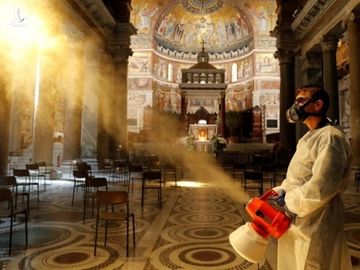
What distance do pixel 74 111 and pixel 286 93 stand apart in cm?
979

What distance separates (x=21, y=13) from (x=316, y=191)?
9.85 m

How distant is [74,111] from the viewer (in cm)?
1205

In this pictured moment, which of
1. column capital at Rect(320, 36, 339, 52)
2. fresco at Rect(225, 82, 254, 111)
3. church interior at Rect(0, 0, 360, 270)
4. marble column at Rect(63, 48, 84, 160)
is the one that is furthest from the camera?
fresco at Rect(225, 82, 254, 111)

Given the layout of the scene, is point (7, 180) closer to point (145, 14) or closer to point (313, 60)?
point (313, 60)

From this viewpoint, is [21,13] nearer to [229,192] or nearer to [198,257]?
[229,192]

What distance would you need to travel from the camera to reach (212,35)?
31.0 m

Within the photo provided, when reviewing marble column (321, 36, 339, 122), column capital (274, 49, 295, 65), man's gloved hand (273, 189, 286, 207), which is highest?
column capital (274, 49, 295, 65)

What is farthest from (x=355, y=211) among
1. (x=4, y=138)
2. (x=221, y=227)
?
(x=4, y=138)

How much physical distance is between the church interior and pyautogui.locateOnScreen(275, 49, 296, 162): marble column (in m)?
0.07

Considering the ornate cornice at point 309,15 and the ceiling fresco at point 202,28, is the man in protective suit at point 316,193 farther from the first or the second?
the ceiling fresco at point 202,28

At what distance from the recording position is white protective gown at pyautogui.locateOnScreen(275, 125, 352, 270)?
1500 millimetres

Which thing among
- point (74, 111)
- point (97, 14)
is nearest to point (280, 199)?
point (74, 111)

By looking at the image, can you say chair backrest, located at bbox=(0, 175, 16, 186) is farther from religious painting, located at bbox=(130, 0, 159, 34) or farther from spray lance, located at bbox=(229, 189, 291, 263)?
religious painting, located at bbox=(130, 0, 159, 34)

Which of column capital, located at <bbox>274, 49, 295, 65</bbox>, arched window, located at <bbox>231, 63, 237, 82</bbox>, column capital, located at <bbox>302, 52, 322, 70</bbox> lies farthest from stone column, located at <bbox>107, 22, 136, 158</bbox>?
arched window, located at <bbox>231, 63, 237, 82</bbox>
